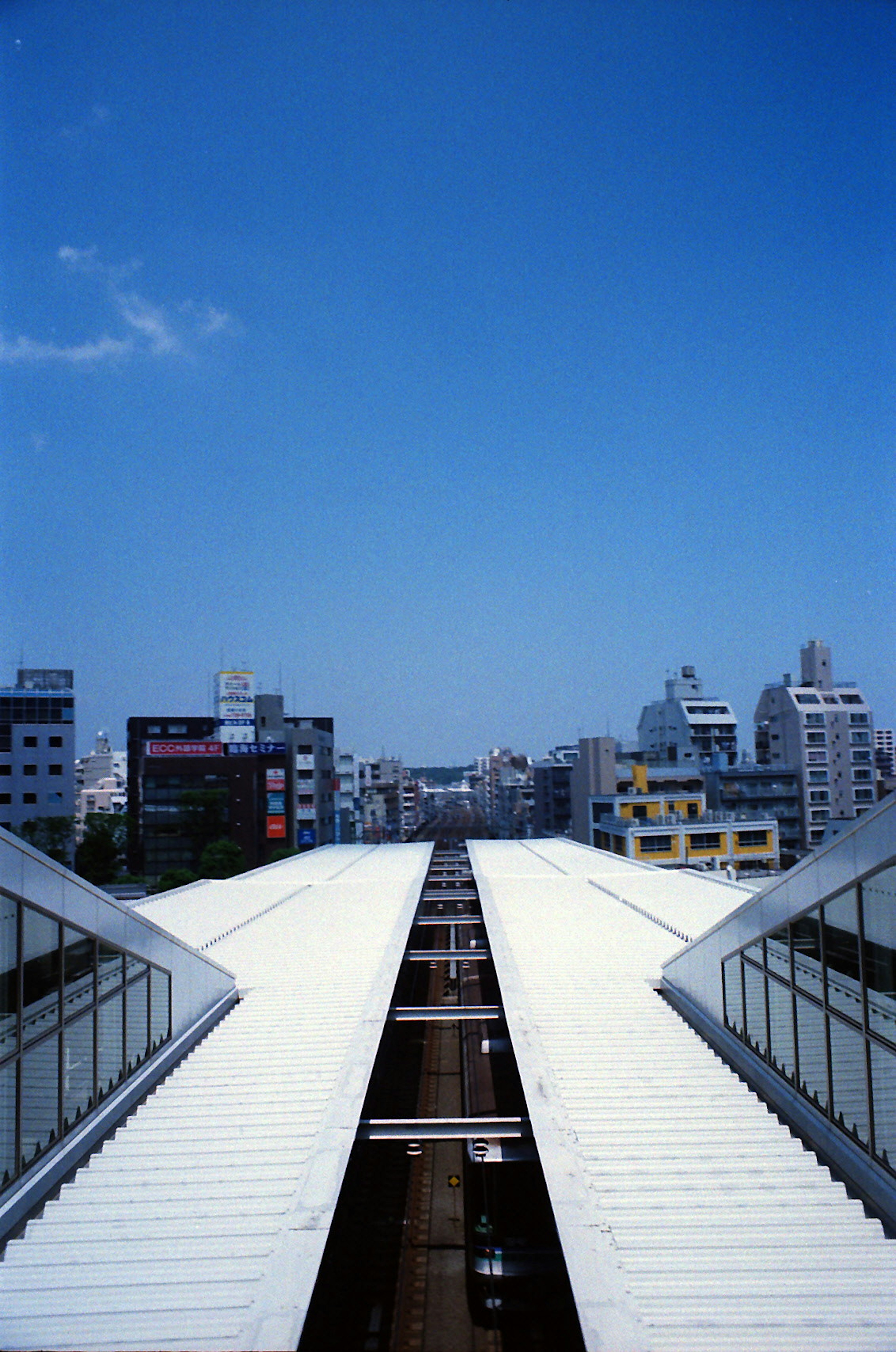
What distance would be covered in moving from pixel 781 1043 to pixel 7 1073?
2886 mm

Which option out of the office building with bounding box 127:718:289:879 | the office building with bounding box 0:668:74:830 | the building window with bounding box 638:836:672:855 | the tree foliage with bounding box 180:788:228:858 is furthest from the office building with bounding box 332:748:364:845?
the office building with bounding box 0:668:74:830

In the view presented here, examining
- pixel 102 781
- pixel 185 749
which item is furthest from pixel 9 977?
pixel 102 781

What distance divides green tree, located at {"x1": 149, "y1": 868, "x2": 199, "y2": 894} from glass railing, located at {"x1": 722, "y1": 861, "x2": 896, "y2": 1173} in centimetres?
1723

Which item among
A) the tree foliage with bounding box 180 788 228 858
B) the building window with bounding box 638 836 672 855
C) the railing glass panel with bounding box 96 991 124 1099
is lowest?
the building window with bounding box 638 836 672 855

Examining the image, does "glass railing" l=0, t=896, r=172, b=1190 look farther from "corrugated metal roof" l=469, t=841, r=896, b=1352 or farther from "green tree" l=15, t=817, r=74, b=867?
"green tree" l=15, t=817, r=74, b=867

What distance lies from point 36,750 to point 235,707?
611 inches

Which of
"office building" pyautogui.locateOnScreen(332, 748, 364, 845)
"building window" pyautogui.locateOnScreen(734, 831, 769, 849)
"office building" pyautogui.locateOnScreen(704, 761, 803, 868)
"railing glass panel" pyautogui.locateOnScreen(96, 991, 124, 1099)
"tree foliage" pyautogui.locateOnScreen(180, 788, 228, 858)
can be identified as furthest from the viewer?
"office building" pyautogui.locateOnScreen(332, 748, 364, 845)

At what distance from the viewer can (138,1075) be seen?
12.4ft

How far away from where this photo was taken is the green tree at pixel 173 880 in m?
19.6

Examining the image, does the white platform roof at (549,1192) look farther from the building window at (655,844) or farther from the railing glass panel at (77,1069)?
the building window at (655,844)

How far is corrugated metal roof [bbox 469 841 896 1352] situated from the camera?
2.21m

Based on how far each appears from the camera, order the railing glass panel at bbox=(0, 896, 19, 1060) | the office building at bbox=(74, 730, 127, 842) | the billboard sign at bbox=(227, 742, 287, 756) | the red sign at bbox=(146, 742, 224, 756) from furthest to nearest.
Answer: the office building at bbox=(74, 730, 127, 842), the billboard sign at bbox=(227, 742, 287, 756), the red sign at bbox=(146, 742, 224, 756), the railing glass panel at bbox=(0, 896, 19, 1060)

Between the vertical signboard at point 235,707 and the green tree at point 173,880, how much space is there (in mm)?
7520

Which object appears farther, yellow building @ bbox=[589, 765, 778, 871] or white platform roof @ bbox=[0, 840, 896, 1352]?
yellow building @ bbox=[589, 765, 778, 871]
